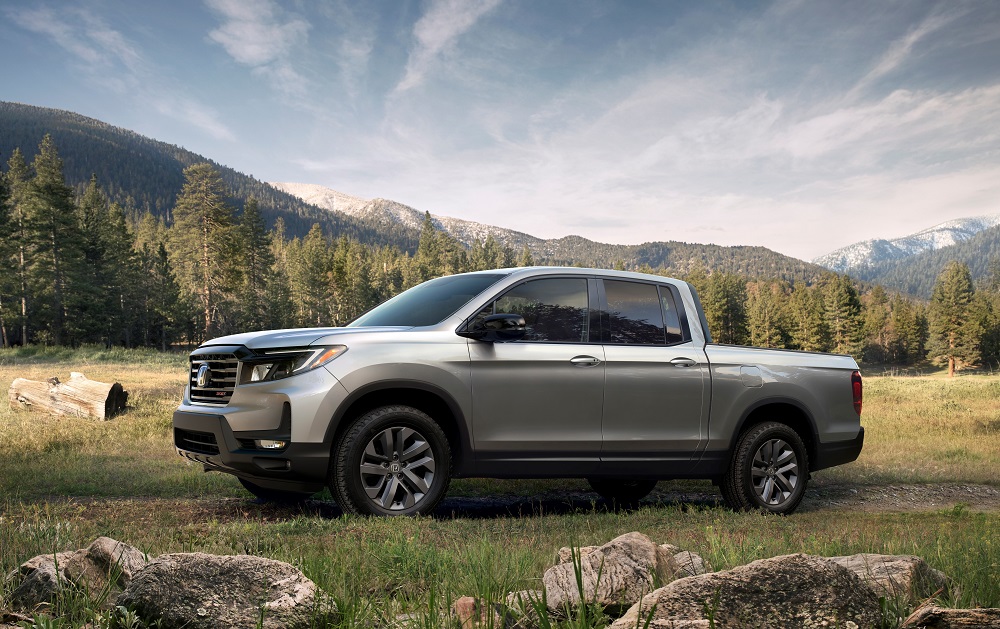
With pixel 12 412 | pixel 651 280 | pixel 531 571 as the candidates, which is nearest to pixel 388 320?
pixel 651 280

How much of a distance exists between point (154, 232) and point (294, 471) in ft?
423

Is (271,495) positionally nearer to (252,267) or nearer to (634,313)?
(634,313)

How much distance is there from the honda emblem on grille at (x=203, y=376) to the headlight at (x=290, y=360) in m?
0.74

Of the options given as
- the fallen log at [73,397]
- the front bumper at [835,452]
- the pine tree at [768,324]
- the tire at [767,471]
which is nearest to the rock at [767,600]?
the tire at [767,471]

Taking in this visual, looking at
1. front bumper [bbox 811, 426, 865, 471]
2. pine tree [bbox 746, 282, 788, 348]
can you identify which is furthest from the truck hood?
pine tree [bbox 746, 282, 788, 348]

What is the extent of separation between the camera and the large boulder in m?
2.90

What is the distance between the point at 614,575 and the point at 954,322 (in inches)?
4396

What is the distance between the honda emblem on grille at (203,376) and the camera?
21.0ft

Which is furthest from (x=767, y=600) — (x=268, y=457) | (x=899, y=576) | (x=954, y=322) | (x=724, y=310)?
(x=724, y=310)

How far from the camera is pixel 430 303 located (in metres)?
6.80

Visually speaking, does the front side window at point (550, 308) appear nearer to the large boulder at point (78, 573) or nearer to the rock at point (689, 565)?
the rock at point (689, 565)

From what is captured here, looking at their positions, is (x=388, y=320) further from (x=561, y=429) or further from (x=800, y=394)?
(x=800, y=394)

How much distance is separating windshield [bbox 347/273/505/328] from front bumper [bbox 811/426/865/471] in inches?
158

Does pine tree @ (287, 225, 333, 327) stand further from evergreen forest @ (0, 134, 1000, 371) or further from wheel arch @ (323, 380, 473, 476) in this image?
wheel arch @ (323, 380, 473, 476)
